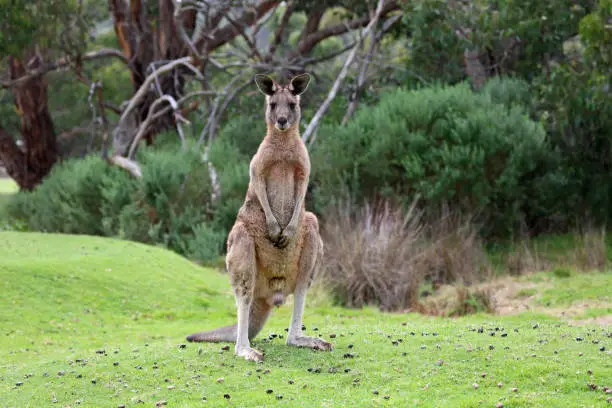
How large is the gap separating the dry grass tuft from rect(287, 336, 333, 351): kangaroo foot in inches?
247

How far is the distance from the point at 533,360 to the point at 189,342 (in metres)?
3.02

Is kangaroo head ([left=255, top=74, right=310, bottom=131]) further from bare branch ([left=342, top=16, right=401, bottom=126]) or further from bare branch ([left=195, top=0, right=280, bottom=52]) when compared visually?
bare branch ([left=195, top=0, right=280, bottom=52])

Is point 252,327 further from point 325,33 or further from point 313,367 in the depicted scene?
point 325,33

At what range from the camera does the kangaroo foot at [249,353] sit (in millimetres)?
6402

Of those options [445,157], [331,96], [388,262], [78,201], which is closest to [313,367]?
[388,262]

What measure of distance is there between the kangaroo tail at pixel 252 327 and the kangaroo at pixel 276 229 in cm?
9

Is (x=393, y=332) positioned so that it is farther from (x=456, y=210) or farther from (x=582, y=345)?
(x=456, y=210)

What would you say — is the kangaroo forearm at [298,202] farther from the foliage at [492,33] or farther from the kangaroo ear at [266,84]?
the foliage at [492,33]

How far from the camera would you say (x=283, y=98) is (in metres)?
6.71

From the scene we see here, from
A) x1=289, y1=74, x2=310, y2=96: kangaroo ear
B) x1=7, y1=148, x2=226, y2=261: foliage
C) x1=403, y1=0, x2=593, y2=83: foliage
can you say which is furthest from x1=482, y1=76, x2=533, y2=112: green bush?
x1=289, y1=74, x2=310, y2=96: kangaroo ear

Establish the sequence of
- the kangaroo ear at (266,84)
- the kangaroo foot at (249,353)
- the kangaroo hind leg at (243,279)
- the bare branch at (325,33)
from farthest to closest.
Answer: the bare branch at (325,33) < the kangaroo ear at (266,84) < the kangaroo hind leg at (243,279) < the kangaroo foot at (249,353)

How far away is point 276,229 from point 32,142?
22251 millimetres

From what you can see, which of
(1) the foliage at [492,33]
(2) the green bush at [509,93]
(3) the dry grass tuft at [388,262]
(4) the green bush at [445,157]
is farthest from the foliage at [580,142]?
(3) the dry grass tuft at [388,262]

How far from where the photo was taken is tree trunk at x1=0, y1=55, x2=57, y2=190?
88.2 ft
